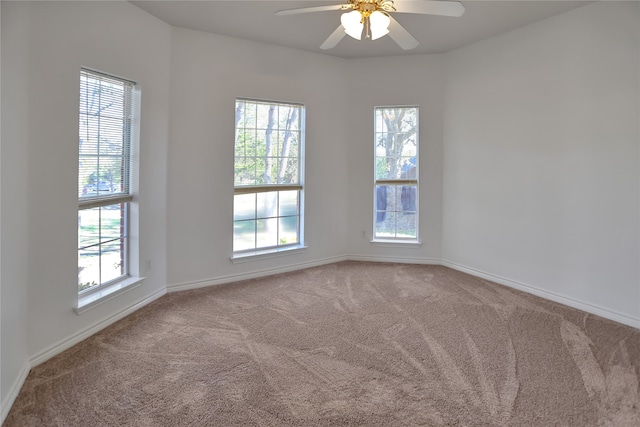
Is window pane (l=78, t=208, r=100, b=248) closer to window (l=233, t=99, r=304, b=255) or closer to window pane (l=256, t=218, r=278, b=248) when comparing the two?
window (l=233, t=99, r=304, b=255)

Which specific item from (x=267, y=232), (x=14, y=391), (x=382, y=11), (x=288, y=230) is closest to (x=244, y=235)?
(x=267, y=232)

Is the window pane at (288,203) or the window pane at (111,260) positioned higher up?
the window pane at (288,203)

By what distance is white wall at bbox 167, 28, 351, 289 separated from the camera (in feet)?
12.8

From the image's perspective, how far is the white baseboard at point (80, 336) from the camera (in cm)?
246

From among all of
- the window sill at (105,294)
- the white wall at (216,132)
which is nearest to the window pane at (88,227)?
the window sill at (105,294)

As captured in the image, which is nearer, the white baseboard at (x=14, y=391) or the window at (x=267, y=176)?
the white baseboard at (x=14, y=391)

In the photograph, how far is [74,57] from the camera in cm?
268

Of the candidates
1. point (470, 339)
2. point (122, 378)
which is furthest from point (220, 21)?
point (470, 339)

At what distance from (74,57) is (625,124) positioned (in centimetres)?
449

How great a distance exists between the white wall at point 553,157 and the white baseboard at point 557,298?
0.02 metres

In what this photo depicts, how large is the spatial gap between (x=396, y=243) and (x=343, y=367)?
2.93m

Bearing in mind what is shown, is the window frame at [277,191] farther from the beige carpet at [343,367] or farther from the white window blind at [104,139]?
the white window blind at [104,139]

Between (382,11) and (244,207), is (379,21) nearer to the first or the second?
(382,11)

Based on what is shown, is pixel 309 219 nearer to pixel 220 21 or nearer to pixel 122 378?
pixel 220 21
